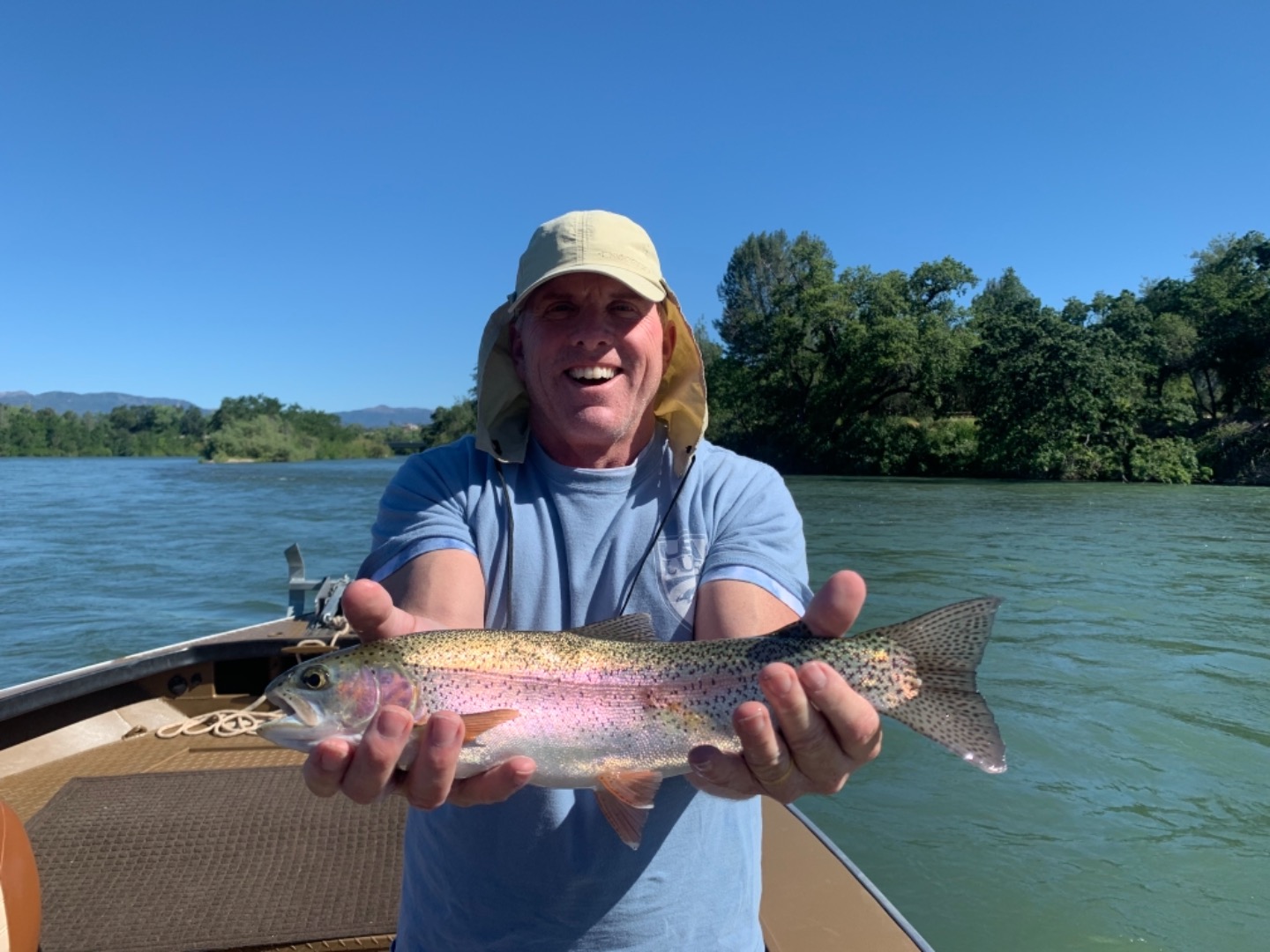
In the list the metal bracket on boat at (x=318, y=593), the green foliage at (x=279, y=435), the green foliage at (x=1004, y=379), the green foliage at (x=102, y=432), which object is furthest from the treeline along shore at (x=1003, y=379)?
the green foliage at (x=102, y=432)

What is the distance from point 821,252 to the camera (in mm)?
72625

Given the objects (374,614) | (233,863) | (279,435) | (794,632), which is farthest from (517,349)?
(279,435)

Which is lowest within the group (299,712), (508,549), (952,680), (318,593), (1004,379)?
(318,593)

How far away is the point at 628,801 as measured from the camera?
2262 millimetres

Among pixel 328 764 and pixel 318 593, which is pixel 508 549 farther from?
pixel 318 593

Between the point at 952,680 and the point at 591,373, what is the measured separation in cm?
135

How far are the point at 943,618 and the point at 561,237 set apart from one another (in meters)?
1.55

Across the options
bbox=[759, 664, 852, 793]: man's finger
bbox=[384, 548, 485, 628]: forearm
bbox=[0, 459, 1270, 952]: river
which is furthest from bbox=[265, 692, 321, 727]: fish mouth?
bbox=[0, 459, 1270, 952]: river

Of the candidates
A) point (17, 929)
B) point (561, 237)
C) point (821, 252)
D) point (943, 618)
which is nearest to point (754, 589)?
point (943, 618)

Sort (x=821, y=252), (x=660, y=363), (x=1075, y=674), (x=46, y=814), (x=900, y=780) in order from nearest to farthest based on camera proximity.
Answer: (x=660, y=363)
(x=46, y=814)
(x=900, y=780)
(x=1075, y=674)
(x=821, y=252)

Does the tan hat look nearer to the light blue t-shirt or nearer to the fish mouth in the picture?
the light blue t-shirt

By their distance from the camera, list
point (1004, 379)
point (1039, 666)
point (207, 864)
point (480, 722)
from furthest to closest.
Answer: point (1004, 379) → point (1039, 666) → point (207, 864) → point (480, 722)

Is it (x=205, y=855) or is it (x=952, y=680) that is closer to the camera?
(x=952, y=680)

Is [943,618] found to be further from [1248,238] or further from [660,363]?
[1248,238]
